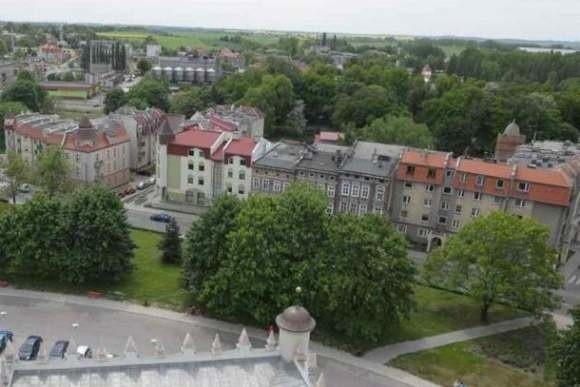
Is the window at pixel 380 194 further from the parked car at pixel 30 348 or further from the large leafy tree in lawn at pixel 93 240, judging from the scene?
the parked car at pixel 30 348

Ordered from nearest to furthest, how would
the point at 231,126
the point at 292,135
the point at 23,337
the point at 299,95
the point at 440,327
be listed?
1. the point at 23,337
2. the point at 440,327
3. the point at 231,126
4. the point at 292,135
5. the point at 299,95

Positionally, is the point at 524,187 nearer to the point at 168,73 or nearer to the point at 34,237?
the point at 34,237

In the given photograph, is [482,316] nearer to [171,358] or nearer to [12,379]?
[171,358]

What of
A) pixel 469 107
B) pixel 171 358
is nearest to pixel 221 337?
pixel 171 358

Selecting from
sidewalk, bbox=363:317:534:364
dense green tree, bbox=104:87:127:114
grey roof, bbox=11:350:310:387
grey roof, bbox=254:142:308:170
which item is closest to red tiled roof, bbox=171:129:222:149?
grey roof, bbox=254:142:308:170

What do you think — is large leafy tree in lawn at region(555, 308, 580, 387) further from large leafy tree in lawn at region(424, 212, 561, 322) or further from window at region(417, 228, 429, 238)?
window at region(417, 228, 429, 238)

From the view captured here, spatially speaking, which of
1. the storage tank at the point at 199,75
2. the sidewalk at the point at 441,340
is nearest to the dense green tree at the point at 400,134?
the sidewalk at the point at 441,340

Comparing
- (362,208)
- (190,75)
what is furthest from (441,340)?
(190,75)
